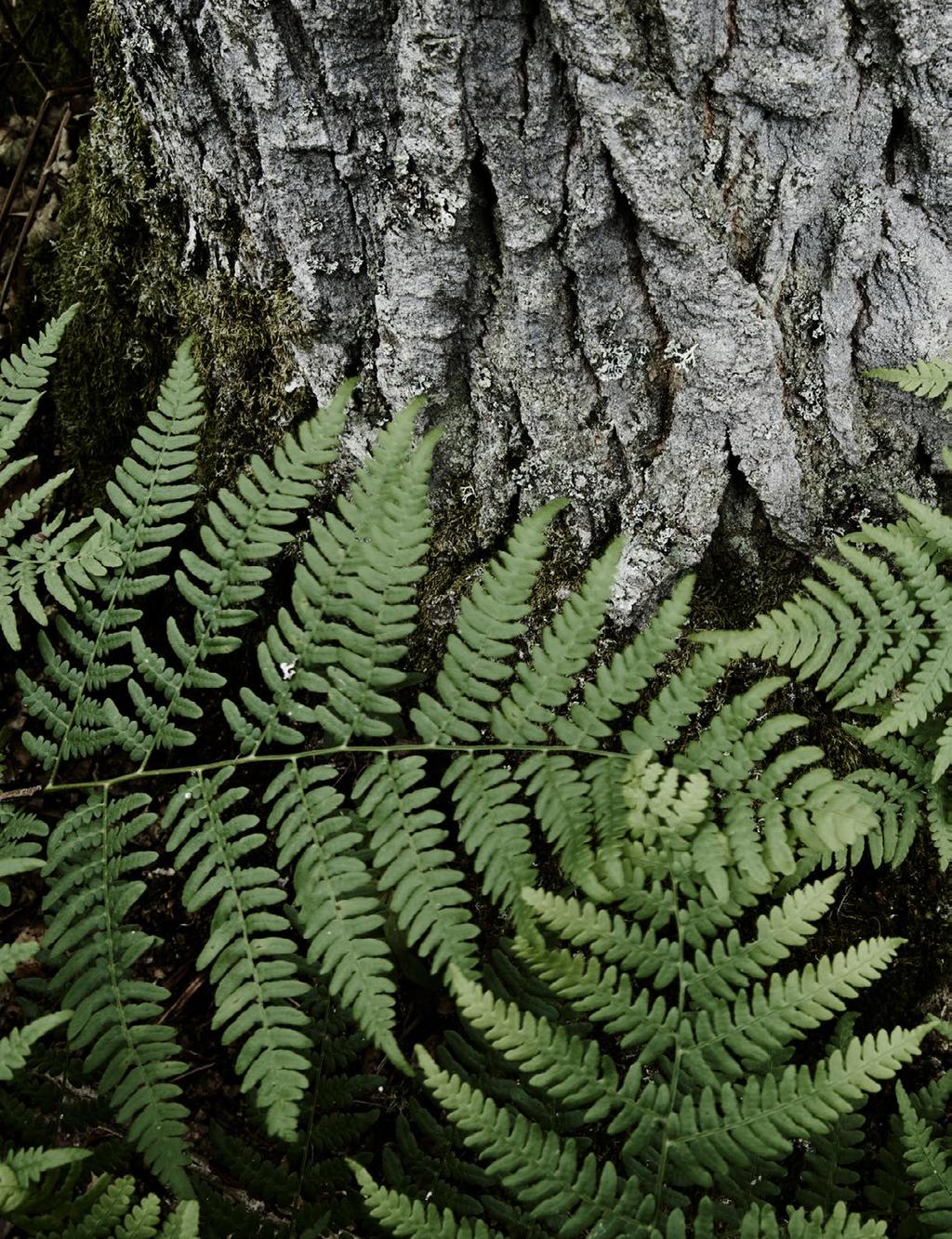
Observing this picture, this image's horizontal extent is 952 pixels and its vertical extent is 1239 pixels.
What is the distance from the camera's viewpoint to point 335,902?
195 centimetres

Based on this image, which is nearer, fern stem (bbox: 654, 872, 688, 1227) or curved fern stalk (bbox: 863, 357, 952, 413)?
fern stem (bbox: 654, 872, 688, 1227)

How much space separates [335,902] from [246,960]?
210 mm

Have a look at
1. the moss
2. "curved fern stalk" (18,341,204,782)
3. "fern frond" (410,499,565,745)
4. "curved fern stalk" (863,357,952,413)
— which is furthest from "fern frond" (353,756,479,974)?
"curved fern stalk" (863,357,952,413)

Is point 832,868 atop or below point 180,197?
below

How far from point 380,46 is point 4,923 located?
2.49 metres

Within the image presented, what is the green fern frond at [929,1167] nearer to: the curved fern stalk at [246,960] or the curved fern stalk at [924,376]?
the curved fern stalk at [246,960]

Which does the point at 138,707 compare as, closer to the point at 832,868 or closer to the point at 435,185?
the point at 435,185

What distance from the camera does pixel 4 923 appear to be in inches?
112

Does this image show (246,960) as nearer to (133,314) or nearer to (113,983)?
(113,983)

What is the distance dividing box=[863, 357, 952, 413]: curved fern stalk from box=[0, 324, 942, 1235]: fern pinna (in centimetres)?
76

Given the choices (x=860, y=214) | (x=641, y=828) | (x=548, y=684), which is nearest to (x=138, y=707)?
(x=548, y=684)

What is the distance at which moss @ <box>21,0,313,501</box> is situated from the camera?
8.50 ft

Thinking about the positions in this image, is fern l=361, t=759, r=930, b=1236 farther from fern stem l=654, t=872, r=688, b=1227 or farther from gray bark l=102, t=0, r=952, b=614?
gray bark l=102, t=0, r=952, b=614

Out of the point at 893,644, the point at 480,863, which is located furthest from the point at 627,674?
the point at 893,644
